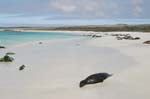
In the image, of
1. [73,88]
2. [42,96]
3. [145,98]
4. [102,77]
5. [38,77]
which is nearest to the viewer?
[145,98]

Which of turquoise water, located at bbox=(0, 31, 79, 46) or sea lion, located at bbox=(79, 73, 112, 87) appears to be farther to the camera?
turquoise water, located at bbox=(0, 31, 79, 46)

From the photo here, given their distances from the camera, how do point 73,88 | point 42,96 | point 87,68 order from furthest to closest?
point 87,68
point 73,88
point 42,96

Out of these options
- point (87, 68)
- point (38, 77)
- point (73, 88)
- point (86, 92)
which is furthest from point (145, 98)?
point (87, 68)

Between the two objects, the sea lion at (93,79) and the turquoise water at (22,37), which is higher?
the sea lion at (93,79)

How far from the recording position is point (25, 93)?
11945 mm

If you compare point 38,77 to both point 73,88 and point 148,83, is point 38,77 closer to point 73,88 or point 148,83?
point 73,88

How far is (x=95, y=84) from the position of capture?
43.0ft

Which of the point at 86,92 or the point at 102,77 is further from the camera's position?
the point at 102,77

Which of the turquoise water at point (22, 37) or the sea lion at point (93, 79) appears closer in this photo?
the sea lion at point (93, 79)

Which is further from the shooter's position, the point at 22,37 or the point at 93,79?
the point at 22,37

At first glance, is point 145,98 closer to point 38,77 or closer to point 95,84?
point 95,84

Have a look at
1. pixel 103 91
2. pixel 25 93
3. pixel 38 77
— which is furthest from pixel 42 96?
pixel 38 77

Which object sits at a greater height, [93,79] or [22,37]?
[93,79]

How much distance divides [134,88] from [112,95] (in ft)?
4.14
